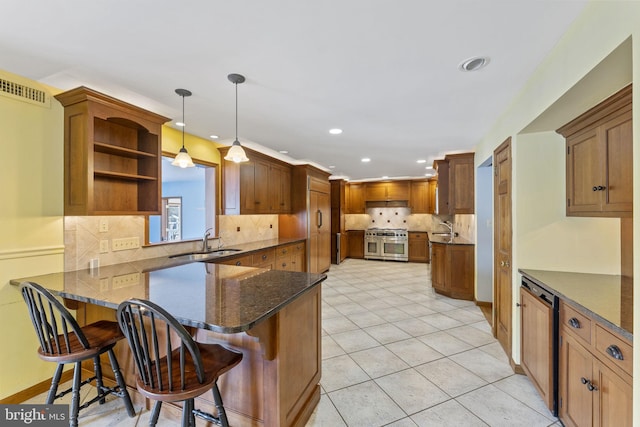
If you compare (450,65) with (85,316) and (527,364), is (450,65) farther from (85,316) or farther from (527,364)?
(85,316)

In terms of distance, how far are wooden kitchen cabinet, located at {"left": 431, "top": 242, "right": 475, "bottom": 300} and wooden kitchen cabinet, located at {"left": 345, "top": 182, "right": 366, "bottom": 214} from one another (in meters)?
3.90

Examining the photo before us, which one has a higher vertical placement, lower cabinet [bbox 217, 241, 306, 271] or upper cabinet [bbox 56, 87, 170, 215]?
upper cabinet [bbox 56, 87, 170, 215]

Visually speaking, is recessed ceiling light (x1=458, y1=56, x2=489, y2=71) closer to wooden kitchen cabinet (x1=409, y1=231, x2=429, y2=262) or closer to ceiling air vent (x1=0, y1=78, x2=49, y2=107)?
ceiling air vent (x1=0, y1=78, x2=49, y2=107)

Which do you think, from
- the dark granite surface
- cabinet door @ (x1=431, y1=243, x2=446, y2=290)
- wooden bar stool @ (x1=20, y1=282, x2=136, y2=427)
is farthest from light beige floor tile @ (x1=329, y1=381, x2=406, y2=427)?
cabinet door @ (x1=431, y1=243, x2=446, y2=290)

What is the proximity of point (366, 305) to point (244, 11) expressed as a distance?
3.85 metres

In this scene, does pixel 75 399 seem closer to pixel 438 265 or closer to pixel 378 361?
pixel 378 361

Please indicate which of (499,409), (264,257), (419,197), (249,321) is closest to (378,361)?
(499,409)

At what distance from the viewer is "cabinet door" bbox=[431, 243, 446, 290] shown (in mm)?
4730

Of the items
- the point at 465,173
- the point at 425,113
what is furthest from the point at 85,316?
the point at 465,173

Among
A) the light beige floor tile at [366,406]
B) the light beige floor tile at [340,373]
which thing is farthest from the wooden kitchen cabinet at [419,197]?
the light beige floor tile at [366,406]

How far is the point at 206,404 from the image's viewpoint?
1.81 metres

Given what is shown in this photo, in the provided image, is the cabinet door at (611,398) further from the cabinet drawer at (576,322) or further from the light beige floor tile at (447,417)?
the light beige floor tile at (447,417)

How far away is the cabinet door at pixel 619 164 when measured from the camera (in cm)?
160

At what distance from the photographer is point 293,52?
1.81m
